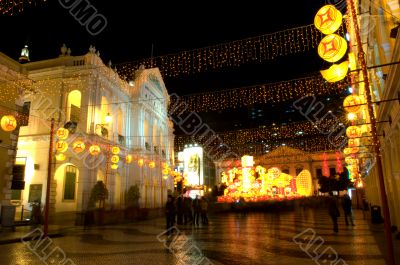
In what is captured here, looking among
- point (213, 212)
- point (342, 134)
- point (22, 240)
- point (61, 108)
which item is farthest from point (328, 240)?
point (342, 134)

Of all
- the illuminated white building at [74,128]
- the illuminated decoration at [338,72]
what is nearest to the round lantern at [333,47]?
the illuminated decoration at [338,72]

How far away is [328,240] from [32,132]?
19.4 m

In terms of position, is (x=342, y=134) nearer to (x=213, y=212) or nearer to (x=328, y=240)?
(x=213, y=212)

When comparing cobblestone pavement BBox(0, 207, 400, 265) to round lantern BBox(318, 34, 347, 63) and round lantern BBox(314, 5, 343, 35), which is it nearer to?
round lantern BBox(318, 34, 347, 63)

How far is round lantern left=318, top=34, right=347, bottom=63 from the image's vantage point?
820cm

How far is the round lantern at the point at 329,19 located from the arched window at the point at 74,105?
18.0 metres

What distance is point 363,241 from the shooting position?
429 inches

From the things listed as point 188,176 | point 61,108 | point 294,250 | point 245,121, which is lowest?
point 294,250

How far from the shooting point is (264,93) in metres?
16.1

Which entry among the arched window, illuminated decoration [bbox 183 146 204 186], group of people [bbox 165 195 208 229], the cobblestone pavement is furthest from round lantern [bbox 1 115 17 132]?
illuminated decoration [bbox 183 146 204 186]

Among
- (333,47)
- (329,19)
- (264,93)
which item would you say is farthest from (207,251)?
(264,93)

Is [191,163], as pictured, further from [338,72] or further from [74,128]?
[338,72]

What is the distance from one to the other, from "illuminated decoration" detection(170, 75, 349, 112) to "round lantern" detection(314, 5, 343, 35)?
615 centimetres

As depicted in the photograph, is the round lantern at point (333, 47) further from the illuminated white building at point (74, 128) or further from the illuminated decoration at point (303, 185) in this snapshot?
the illuminated decoration at point (303, 185)
